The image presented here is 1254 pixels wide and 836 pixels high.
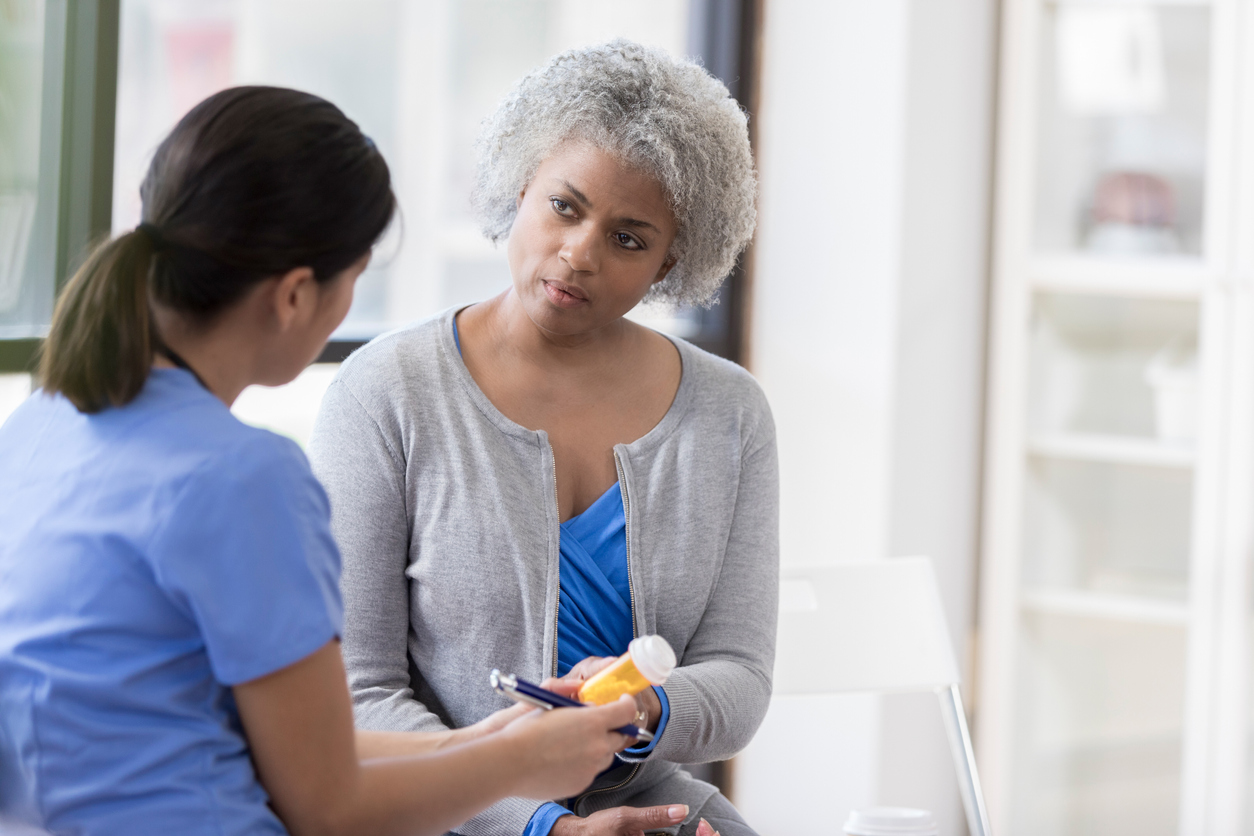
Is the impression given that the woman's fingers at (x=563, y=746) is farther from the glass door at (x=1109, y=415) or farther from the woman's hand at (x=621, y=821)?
the glass door at (x=1109, y=415)

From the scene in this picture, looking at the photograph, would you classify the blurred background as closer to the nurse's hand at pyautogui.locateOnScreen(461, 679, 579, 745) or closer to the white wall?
the white wall

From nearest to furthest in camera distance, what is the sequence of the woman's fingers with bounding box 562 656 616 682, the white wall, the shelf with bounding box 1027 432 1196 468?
1. the woman's fingers with bounding box 562 656 616 682
2. the white wall
3. the shelf with bounding box 1027 432 1196 468

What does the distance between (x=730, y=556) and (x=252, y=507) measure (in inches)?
29.9

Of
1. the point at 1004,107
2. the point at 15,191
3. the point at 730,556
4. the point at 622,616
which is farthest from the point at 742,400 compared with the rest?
the point at 1004,107

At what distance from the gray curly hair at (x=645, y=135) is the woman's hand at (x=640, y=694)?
1.73 ft

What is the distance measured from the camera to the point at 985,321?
272 cm

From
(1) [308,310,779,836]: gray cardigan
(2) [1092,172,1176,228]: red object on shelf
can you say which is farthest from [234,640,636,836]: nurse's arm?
(2) [1092,172,1176,228]: red object on shelf

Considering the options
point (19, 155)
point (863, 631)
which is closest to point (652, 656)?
point (863, 631)

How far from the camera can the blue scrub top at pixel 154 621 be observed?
2.73ft

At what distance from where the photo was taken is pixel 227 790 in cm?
86

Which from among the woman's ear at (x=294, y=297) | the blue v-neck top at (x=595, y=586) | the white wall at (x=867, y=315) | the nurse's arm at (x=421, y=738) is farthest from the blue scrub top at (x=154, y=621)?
the white wall at (x=867, y=315)

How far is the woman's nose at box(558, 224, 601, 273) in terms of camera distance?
4.40 feet

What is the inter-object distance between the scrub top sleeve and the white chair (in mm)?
1035

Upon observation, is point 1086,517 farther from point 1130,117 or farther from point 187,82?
point 187,82
